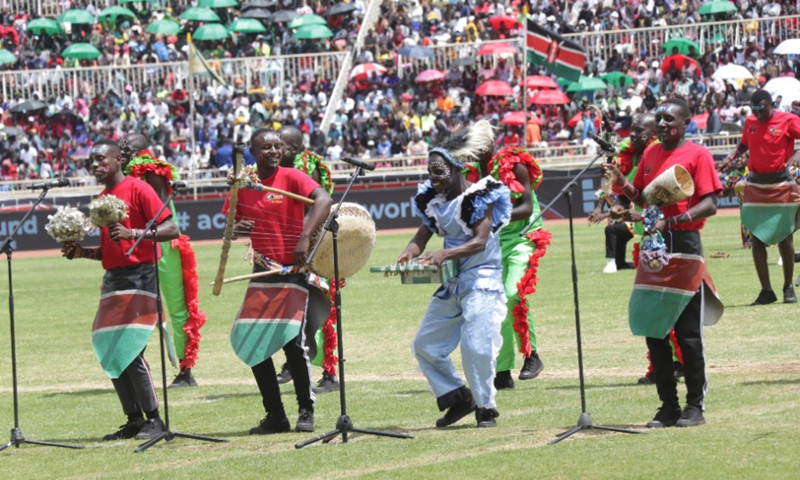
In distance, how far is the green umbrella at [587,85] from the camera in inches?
1499

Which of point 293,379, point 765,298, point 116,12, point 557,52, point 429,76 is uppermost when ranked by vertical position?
point 116,12

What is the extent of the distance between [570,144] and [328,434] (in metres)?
27.5

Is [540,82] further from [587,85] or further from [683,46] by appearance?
[683,46]

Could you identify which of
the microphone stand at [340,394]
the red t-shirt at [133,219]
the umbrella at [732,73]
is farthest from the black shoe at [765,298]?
the umbrella at [732,73]

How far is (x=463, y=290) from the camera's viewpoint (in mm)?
10117

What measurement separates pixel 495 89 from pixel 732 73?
20.6 ft

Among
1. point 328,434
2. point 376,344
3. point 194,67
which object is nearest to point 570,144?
point 194,67

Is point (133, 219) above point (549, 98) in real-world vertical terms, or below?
above

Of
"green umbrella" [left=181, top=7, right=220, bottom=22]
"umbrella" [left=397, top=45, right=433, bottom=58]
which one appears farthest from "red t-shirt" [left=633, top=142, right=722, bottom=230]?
"green umbrella" [left=181, top=7, right=220, bottom=22]

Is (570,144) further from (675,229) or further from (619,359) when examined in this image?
(675,229)

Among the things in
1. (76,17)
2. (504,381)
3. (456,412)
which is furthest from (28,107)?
(456,412)

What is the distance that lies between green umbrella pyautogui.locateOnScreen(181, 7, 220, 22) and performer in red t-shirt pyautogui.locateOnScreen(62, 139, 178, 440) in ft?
120

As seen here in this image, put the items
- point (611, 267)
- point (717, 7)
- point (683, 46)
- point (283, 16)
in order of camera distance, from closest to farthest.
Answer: point (611, 267) → point (683, 46) → point (717, 7) → point (283, 16)

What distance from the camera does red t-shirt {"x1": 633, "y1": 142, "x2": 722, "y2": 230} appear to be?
9.70m
